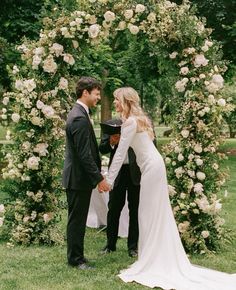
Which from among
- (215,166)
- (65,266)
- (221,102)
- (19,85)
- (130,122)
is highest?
(19,85)

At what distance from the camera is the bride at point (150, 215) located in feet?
20.4

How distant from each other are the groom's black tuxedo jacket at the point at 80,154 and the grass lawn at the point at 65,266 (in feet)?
3.41

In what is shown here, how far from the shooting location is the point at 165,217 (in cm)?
652

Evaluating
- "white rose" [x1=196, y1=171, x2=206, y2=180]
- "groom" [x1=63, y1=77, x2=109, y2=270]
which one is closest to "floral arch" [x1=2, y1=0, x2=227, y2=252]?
"white rose" [x1=196, y1=171, x2=206, y2=180]

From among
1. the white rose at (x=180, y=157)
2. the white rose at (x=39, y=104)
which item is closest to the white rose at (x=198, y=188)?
the white rose at (x=180, y=157)

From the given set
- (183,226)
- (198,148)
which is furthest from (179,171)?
(183,226)

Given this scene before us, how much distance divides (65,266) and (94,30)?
3.24 meters

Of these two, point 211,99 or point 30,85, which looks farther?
point 30,85

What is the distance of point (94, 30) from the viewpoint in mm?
7613

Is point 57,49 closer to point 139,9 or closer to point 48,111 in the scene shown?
point 48,111

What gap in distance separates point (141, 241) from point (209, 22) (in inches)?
541

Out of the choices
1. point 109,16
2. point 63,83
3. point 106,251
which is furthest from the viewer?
point 63,83

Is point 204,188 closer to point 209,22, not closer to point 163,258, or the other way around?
point 163,258

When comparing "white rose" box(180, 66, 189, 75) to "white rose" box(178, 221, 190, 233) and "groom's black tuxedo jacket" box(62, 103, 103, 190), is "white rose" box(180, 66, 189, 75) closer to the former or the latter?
"groom's black tuxedo jacket" box(62, 103, 103, 190)
